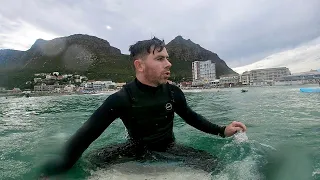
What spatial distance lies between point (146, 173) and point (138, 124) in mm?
632

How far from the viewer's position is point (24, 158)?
15.6ft

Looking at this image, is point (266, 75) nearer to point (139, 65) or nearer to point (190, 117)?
point (190, 117)

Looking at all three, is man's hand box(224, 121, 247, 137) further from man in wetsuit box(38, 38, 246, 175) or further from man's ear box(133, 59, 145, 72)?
man's ear box(133, 59, 145, 72)

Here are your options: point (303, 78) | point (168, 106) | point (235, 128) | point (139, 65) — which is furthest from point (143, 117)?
point (303, 78)

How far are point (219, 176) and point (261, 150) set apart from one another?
1.82 m

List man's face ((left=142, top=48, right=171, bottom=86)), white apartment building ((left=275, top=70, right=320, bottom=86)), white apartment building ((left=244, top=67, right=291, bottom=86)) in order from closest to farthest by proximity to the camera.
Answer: man's face ((left=142, top=48, right=171, bottom=86)) → white apartment building ((left=275, top=70, right=320, bottom=86)) → white apartment building ((left=244, top=67, right=291, bottom=86))

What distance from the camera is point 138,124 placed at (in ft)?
11.3

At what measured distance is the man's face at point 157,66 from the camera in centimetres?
318

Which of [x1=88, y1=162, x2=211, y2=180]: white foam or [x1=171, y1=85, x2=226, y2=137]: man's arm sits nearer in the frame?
[x1=88, y1=162, x2=211, y2=180]: white foam

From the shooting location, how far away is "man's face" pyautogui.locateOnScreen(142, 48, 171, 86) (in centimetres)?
318

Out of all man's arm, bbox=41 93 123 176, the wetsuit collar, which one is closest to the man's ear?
the wetsuit collar

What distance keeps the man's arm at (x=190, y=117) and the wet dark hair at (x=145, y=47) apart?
2.15ft

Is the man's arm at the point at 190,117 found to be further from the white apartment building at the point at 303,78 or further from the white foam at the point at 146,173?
the white apartment building at the point at 303,78

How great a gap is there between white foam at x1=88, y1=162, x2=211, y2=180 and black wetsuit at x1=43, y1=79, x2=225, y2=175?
0.74ft
